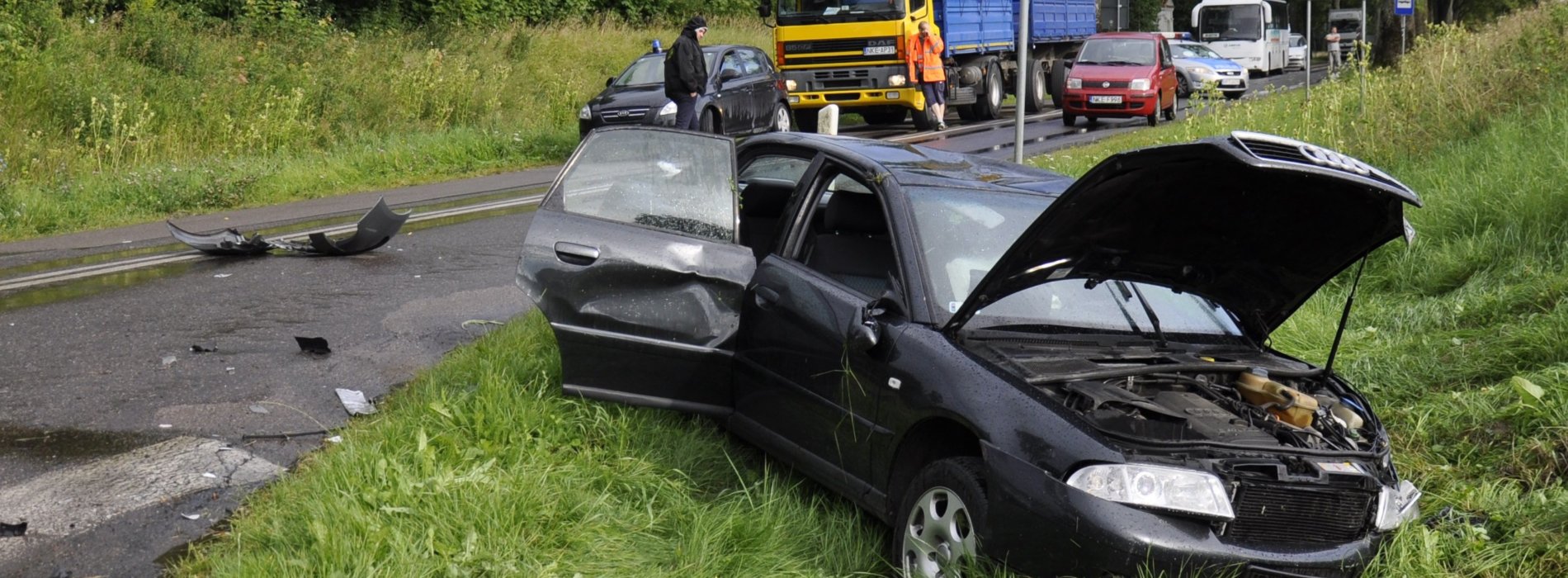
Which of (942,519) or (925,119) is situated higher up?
(925,119)

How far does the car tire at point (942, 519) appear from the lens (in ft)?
13.5

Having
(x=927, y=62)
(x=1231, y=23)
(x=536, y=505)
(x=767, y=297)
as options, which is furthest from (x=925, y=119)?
(x=1231, y=23)

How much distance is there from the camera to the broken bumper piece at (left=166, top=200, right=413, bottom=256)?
11.1 metres

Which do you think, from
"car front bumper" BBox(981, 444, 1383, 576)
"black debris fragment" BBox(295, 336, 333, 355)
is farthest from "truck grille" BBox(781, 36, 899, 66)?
"car front bumper" BBox(981, 444, 1383, 576)

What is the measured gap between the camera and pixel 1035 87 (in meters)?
30.7

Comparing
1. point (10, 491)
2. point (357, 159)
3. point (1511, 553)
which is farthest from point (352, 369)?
point (357, 159)

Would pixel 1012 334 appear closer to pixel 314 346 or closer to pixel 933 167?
pixel 933 167

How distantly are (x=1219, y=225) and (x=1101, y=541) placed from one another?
4.34 feet

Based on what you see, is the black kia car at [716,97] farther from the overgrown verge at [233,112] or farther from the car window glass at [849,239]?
the car window glass at [849,239]

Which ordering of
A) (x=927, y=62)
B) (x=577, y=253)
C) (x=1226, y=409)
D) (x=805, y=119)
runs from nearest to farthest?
(x=1226, y=409) → (x=577, y=253) → (x=927, y=62) → (x=805, y=119)

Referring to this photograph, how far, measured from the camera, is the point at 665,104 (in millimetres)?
19031

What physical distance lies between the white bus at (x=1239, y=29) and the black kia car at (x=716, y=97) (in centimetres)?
2801

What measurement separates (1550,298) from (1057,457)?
431 centimetres

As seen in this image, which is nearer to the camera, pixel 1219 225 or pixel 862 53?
pixel 1219 225
